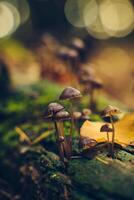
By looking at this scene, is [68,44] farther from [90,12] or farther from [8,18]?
[90,12]

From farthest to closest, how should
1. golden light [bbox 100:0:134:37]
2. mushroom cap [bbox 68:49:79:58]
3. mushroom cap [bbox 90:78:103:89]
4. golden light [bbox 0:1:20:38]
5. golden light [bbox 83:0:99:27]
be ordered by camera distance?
1. golden light [bbox 100:0:134:37]
2. golden light [bbox 83:0:99:27]
3. golden light [bbox 0:1:20:38]
4. mushroom cap [bbox 68:49:79:58]
5. mushroom cap [bbox 90:78:103:89]

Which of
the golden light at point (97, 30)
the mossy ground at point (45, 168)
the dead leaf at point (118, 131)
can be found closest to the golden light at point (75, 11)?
the golden light at point (97, 30)

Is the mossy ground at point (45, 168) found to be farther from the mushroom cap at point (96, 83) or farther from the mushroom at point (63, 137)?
the mushroom cap at point (96, 83)

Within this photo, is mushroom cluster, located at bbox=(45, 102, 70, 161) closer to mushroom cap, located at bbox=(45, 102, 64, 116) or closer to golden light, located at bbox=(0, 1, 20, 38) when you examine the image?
mushroom cap, located at bbox=(45, 102, 64, 116)

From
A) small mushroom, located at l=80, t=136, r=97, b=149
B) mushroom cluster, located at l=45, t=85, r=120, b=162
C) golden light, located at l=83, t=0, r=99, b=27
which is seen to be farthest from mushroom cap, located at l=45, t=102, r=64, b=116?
golden light, located at l=83, t=0, r=99, b=27

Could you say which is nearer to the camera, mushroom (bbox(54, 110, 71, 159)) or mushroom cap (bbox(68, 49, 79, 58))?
mushroom (bbox(54, 110, 71, 159))

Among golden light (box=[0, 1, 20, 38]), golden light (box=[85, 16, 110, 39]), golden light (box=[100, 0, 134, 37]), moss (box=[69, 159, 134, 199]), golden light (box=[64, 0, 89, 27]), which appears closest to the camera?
moss (box=[69, 159, 134, 199])

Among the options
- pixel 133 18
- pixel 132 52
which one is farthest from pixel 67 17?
pixel 133 18
